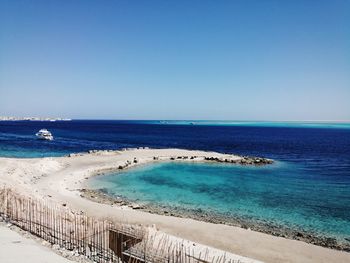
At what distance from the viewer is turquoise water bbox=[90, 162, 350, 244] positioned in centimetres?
2486

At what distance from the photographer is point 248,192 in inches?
1313

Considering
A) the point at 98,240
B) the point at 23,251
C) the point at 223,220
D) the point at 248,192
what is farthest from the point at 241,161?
the point at 23,251

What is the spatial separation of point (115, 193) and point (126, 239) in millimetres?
18618

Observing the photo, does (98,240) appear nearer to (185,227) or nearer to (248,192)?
(185,227)

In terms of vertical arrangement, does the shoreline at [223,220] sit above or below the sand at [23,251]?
below

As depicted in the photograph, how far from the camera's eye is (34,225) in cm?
1495

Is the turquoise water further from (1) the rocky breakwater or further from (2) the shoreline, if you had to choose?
(1) the rocky breakwater

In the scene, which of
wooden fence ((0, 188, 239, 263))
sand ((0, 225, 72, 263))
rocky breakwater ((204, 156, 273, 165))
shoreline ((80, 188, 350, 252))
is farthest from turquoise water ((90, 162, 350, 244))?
sand ((0, 225, 72, 263))

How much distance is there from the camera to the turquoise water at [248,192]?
24.9m

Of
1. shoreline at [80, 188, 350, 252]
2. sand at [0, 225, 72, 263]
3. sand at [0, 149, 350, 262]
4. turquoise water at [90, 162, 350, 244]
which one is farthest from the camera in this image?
turquoise water at [90, 162, 350, 244]

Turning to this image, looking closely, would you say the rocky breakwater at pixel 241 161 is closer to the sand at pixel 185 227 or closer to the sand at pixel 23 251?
the sand at pixel 185 227

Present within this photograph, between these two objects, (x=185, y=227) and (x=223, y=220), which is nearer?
(x=185, y=227)

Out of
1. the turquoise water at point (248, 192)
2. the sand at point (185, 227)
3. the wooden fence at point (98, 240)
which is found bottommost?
the turquoise water at point (248, 192)

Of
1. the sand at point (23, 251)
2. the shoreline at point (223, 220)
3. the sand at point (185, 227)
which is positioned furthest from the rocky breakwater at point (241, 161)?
the sand at point (23, 251)
